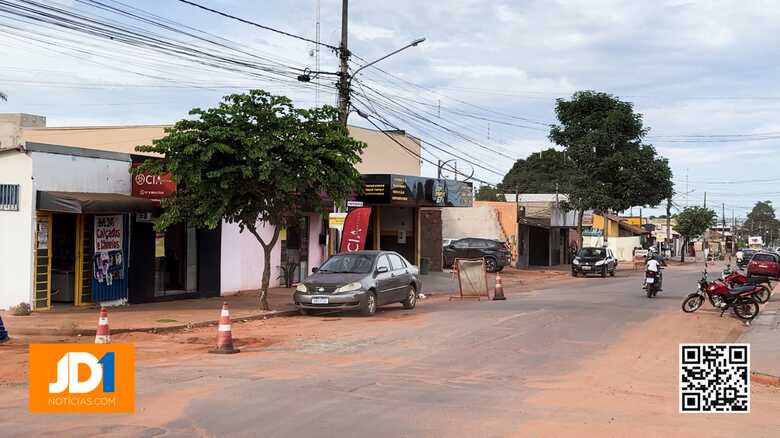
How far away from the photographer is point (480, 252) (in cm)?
4156

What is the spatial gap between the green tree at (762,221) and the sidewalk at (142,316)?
17919 centimetres

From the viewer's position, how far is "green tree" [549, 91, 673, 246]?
166 feet

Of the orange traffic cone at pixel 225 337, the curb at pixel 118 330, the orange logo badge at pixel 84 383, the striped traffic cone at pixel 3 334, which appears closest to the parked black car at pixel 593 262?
the curb at pixel 118 330

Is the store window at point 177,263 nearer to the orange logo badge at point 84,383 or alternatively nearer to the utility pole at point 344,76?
the utility pole at point 344,76

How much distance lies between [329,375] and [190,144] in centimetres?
889

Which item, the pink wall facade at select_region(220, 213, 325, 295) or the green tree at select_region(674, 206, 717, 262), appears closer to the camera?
the pink wall facade at select_region(220, 213, 325, 295)

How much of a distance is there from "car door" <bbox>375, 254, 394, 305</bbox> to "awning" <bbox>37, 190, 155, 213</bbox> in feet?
19.2

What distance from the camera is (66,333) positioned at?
577 inches

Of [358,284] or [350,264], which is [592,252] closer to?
[350,264]

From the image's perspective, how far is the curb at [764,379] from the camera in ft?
35.4

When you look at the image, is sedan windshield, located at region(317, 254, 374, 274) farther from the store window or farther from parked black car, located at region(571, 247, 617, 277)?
parked black car, located at region(571, 247, 617, 277)

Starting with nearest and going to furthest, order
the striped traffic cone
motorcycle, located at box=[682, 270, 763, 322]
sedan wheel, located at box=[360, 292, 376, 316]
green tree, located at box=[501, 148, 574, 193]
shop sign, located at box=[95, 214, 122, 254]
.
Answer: the striped traffic cone → sedan wheel, located at box=[360, 292, 376, 316] → motorcycle, located at box=[682, 270, 763, 322] → shop sign, located at box=[95, 214, 122, 254] → green tree, located at box=[501, 148, 574, 193]

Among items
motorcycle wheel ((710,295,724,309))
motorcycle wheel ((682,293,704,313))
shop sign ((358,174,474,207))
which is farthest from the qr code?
shop sign ((358,174,474,207))

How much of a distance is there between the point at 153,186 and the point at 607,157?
121ft
